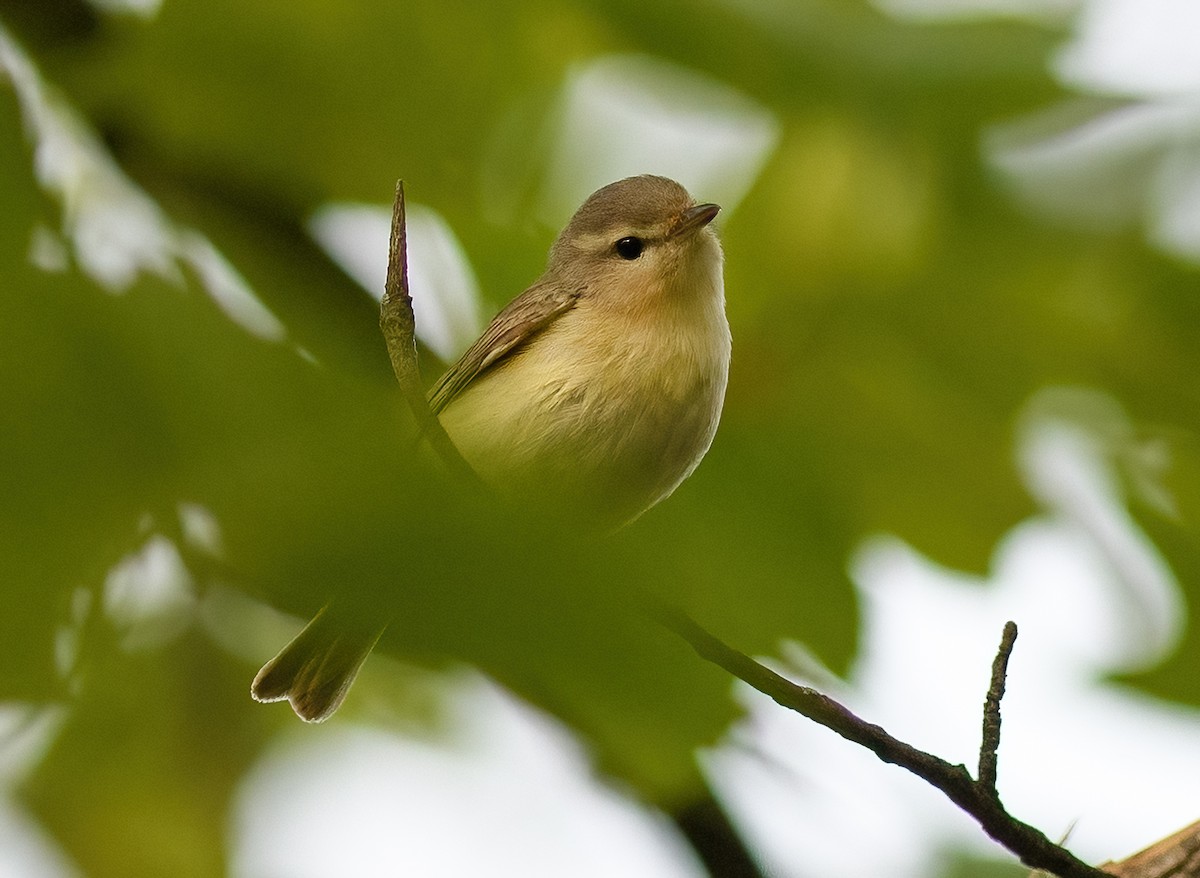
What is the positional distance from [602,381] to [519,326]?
0.52 meters

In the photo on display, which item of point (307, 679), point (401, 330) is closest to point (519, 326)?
point (307, 679)

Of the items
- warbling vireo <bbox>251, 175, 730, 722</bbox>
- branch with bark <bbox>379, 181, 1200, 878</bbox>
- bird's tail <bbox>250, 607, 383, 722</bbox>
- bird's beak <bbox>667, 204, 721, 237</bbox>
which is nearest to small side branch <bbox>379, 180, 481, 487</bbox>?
branch with bark <bbox>379, 181, 1200, 878</bbox>

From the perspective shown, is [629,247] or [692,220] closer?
[692,220]

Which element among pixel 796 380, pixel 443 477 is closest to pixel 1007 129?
pixel 796 380

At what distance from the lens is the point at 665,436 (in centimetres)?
392

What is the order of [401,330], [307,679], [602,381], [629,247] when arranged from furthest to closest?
[629,247] < [602,381] < [307,679] < [401,330]

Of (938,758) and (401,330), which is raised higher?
(401,330)

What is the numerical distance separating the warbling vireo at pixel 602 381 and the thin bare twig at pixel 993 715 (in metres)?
1.26

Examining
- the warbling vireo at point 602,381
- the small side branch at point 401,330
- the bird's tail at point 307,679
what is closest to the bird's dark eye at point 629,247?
the warbling vireo at point 602,381

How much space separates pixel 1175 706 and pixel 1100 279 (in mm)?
760

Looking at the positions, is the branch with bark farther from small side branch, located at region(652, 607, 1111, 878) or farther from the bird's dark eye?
the bird's dark eye

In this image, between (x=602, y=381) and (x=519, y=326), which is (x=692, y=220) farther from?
(x=519, y=326)

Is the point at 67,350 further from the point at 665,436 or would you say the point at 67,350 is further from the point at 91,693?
the point at 665,436

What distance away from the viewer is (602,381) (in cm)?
405
